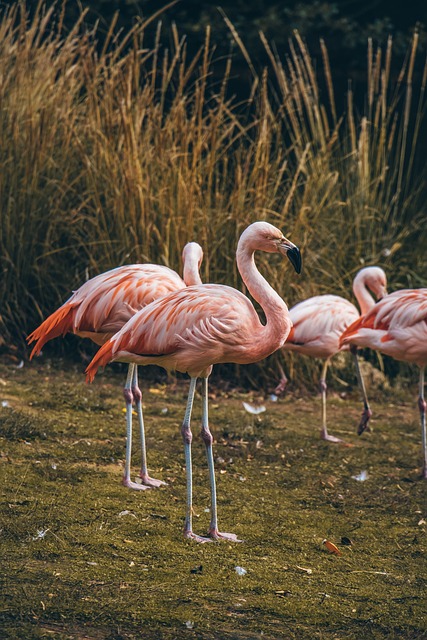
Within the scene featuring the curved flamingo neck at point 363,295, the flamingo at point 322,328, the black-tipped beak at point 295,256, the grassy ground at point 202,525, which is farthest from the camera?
the curved flamingo neck at point 363,295

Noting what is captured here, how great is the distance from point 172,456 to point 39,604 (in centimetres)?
203

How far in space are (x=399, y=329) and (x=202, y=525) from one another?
64.9 inches

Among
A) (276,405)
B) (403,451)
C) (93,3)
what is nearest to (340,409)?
(276,405)

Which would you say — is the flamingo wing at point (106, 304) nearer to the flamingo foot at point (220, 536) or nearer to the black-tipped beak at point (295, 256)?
the black-tipped beak at point (295, 256)

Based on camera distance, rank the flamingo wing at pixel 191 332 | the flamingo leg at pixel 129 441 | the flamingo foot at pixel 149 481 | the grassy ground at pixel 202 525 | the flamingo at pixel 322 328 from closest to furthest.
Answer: the grassy ground at pixel 202 525 < the flamingo wing at pixel 191 332 < the flamingo leg at pixel 129 441 < the flamingo foot at pixel 149 481 < the flamingo at pixel 322 328

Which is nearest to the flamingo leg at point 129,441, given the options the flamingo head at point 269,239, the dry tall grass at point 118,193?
the flamingo head at point 269,239

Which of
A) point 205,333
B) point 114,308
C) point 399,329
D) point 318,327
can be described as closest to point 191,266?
point 114,308

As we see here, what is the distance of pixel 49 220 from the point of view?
6.79 metres

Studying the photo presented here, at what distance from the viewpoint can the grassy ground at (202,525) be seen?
3242mm

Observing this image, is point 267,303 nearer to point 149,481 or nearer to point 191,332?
point 191,332

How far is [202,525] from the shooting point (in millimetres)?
4184

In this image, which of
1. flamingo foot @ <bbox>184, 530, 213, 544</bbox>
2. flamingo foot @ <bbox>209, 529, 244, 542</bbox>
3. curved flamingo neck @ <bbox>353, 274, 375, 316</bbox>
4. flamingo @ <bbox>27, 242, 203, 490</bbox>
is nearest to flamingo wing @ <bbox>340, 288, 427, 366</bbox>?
curved flamingo neck @ <bbox>353, 274, 375, 316</bbox>

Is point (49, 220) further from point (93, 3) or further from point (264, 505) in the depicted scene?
point (93, 3)

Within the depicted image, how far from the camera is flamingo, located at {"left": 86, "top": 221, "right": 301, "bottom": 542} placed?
12.9 ft
